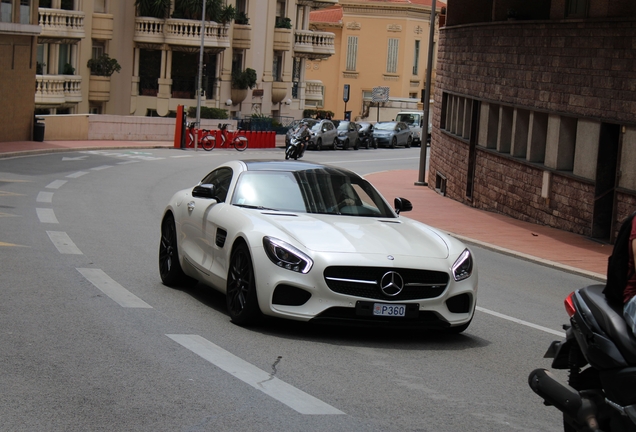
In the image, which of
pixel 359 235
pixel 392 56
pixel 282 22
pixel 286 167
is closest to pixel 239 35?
pixel 282 22

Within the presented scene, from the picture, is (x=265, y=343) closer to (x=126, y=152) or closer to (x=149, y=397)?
(x=149, y=397)

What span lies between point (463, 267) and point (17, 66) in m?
34.9

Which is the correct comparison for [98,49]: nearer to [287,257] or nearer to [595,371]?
[287,257]

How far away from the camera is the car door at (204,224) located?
1030cm

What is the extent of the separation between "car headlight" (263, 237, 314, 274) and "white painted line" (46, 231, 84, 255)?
561 centimetres

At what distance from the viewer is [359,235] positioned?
9.41 m

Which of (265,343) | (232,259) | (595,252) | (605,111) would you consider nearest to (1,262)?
(232,259)

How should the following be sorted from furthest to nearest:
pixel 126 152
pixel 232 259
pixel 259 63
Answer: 1. pixel 259 63
2. pixel 126 152
3. pixel 232 259

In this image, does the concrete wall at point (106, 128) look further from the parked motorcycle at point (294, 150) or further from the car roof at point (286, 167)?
the car roof at point (286, 167)

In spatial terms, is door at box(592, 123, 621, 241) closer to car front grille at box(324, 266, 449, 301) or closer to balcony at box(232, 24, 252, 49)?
car front grille at box(324, 266, 449, 301)

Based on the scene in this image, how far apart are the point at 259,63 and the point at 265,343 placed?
5905 centimetres

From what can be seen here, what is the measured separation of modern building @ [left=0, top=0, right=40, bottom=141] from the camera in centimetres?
3988

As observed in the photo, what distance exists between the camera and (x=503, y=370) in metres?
8.34

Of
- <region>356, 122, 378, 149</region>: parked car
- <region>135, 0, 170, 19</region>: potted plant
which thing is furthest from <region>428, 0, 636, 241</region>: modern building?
<region>356, 122, 378, 149</region>: parked car
